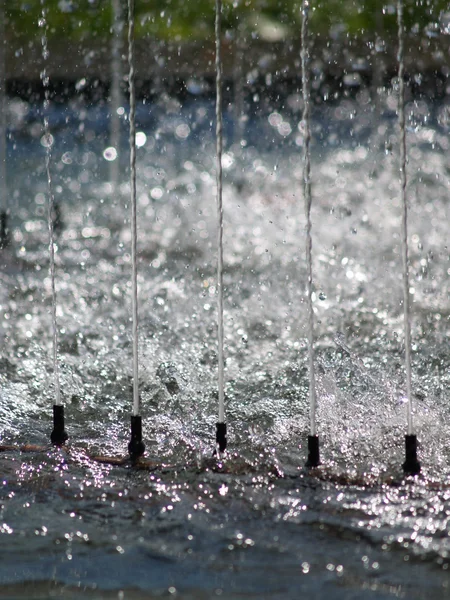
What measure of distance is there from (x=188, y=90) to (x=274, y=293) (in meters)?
8.19

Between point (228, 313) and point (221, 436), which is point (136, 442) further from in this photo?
point (228, 313)

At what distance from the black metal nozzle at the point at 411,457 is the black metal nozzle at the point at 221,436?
0.68 metres

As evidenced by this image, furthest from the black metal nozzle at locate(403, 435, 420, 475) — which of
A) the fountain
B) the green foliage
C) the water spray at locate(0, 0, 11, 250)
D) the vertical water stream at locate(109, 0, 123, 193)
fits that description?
the vertical water stream at locate(109, 0, 123, 193)

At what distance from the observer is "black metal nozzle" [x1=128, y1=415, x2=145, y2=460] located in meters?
3.21

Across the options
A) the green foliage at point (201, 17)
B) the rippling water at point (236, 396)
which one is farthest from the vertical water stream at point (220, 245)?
the green foliage at point (201, 17)

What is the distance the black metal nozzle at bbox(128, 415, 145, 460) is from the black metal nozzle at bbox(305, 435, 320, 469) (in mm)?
628

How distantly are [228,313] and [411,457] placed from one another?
116 inches

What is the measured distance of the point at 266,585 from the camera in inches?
86.8

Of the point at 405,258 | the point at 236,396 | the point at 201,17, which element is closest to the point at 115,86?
the point at 201,17

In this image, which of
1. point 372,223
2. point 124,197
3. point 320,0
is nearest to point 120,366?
point 372,223

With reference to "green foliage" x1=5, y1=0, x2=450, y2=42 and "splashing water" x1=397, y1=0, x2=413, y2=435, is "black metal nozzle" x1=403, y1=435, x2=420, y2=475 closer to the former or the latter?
"splashing water" x1=397, y1=0, x2=413, y2=435

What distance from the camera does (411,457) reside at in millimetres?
2959

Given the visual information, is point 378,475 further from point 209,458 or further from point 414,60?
point 414,60

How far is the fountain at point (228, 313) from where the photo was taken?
2.48 metres
